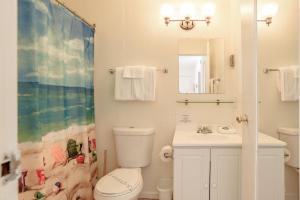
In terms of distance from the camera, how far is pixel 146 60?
2.74 m

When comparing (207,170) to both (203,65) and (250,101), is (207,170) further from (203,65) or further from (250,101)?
(203,65)

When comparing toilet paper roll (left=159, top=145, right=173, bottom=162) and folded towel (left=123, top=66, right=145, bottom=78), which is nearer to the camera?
toilet paper roll (left=159, top=145, right=173, bottom=162)

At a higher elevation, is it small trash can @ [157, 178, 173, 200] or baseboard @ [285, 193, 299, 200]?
baseboard @ [285, 193, 299, 200]

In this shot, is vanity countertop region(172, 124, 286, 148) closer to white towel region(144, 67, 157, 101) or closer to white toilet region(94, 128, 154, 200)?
white toilet region(94, 128, 154, 200)

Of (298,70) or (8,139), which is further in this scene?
(298,70)

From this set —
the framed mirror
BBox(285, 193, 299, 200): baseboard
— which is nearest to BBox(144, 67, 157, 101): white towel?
the framed mirror

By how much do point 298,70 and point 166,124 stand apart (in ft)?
5.28

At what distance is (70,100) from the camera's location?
2.12 meters

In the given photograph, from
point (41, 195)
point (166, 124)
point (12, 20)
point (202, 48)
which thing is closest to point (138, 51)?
point (202, 48)

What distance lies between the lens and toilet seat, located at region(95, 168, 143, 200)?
1910 mm

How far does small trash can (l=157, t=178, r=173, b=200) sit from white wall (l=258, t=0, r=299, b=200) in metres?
1.31

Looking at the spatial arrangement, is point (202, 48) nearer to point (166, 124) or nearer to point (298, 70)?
point (166, 124)

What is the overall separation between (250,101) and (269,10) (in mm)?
611

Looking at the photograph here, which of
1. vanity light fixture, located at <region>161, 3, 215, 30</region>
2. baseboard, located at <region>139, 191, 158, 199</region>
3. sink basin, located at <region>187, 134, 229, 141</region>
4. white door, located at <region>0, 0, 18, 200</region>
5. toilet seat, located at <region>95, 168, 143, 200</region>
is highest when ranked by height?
vanity light fixture, located at <region>161, 3, 215, 30</region>
